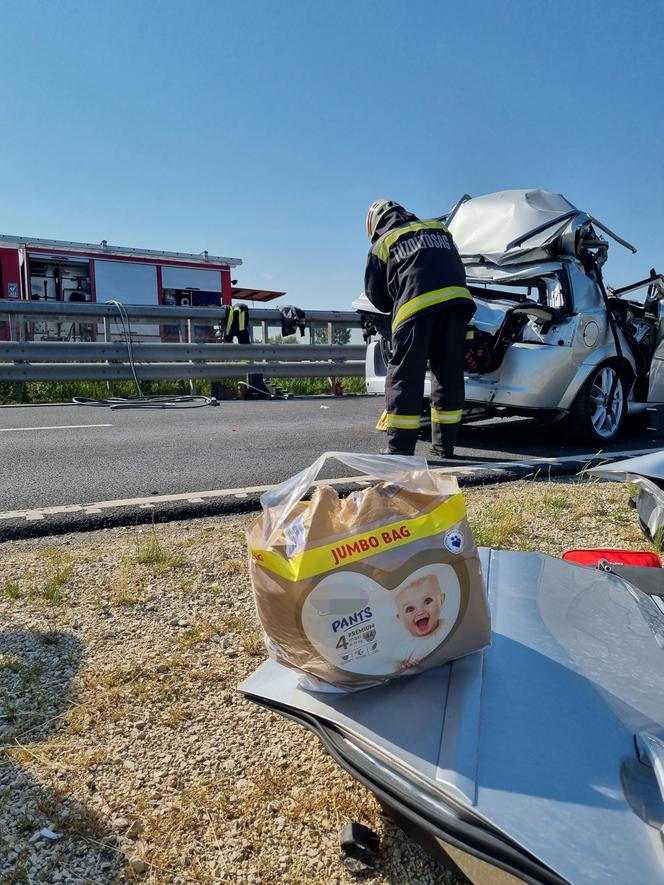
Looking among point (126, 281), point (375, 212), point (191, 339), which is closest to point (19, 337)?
point (191, 339)

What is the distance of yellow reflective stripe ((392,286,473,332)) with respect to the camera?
4.29 metres

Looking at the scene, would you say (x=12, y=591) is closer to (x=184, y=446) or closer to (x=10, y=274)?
(x=184, y=446)

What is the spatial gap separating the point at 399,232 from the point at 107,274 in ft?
45.7

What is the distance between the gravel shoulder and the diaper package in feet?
0.88

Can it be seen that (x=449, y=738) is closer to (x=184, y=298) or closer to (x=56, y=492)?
(x=56, y=492)

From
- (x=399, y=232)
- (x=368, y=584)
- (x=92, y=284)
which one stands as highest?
(x=92, y=284)

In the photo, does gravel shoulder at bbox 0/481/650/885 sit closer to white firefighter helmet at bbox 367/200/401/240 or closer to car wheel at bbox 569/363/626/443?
white firefighter helmet at bbox 367/200/401/240

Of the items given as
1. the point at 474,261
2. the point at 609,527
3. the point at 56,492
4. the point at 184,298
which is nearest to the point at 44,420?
the point at 56,492

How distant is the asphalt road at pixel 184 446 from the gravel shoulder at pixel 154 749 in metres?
1.47

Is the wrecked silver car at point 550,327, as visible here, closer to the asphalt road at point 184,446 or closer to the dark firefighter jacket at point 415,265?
the asphalt road at point 184,446

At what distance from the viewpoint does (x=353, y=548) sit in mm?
1270

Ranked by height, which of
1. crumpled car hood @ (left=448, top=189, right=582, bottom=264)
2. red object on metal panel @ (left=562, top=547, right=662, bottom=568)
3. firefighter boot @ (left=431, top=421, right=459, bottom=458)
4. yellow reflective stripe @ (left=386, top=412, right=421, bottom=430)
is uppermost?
crumpled car hood @ (left=448, top=189, right=582, bottom=264)

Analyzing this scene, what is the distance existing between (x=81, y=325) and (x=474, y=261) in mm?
6545

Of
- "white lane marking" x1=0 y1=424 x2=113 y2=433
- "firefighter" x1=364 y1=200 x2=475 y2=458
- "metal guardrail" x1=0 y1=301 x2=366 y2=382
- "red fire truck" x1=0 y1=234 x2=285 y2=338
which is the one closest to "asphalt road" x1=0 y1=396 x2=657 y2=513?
"white lane marking" x1=0 y1=424 x2=113 y2=433
